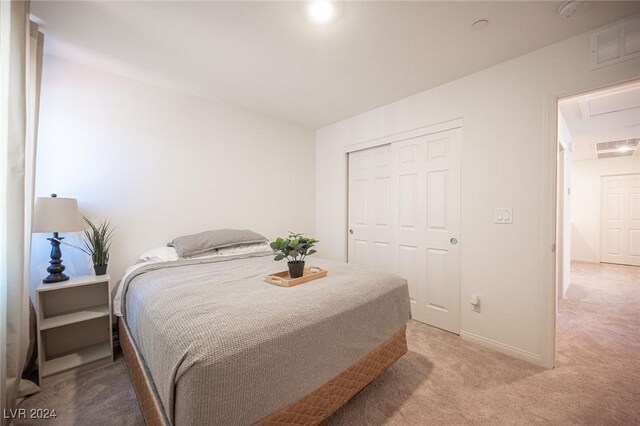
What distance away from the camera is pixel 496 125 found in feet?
7.07

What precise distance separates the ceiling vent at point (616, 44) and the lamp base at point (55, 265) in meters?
4.08

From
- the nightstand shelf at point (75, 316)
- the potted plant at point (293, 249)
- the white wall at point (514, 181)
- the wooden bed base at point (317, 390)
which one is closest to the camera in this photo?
the wooden bed base at point (317, 390)

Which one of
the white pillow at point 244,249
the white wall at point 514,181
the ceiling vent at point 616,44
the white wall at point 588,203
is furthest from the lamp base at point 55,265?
the white wall at point 588,203

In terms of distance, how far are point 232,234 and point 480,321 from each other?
8.30 ft

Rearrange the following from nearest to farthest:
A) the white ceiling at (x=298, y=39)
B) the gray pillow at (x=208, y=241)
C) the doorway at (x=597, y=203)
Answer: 1. the white ceiling at (x=298, y=39)
2. the gray pillow at (x=208, y=241)
3. the doorway at (x=597, y=203)

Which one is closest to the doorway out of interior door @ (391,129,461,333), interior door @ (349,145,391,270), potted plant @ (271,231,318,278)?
interior door @ (391,129,461,333)

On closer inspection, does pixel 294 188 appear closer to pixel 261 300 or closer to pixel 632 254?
pixel 261 300

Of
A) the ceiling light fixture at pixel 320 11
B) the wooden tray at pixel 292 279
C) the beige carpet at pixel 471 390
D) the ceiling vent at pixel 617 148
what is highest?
the ceiling light fixture at pixel 320 11

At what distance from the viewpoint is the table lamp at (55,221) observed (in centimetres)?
173

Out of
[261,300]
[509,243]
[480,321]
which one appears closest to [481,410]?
[480,321]

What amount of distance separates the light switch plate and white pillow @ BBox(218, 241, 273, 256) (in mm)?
2170

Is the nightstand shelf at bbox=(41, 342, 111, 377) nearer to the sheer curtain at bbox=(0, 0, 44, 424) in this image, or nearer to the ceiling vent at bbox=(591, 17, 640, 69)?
the sheer curtain at bbox=(0, 0, 44, 424)

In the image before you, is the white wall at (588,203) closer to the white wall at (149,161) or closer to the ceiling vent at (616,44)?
the ceiling vent at (616,44)

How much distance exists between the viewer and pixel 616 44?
163 centimetres
